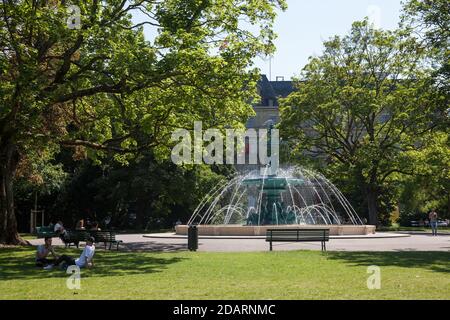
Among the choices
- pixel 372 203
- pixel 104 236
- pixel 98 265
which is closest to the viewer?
pixel 98 265

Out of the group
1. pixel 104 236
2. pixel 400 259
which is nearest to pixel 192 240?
pixel 104 236

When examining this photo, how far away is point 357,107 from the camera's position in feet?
150

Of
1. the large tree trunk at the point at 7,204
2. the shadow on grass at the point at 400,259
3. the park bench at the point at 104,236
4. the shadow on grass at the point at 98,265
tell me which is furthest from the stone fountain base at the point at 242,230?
the shadow on grass at the point at 400,259

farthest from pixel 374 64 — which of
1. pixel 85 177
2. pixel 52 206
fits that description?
pixel 52 206

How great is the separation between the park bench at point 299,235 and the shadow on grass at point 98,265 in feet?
14.6

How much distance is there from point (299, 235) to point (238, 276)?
8.71 m

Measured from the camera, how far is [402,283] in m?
12.1

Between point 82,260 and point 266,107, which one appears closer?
point 82,260

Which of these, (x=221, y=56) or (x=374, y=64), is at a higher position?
(x=374, y=64)

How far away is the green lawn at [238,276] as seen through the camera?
1074cm

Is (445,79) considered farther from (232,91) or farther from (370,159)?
(370,159)

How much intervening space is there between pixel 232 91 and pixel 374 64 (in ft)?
98.3

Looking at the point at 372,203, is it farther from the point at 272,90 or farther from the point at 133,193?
the point at 272,90

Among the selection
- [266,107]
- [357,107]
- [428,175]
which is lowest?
[428,175]
